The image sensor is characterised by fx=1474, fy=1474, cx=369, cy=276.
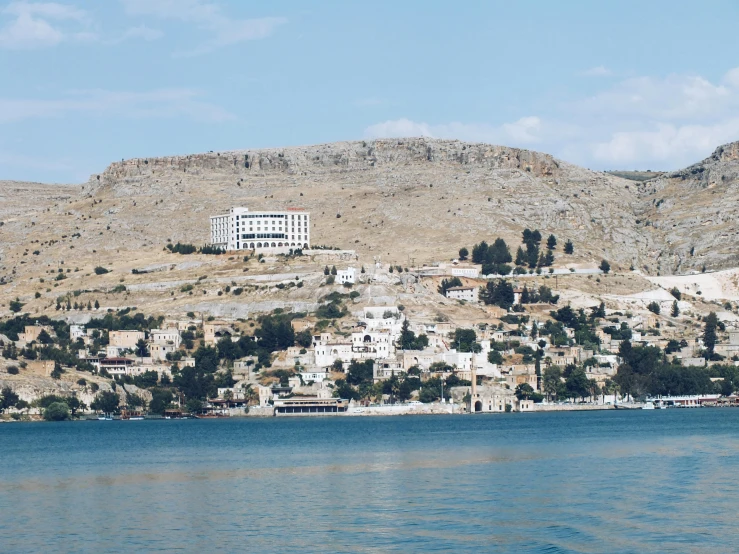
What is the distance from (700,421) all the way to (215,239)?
91758mm

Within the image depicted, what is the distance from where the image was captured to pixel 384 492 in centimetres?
5566

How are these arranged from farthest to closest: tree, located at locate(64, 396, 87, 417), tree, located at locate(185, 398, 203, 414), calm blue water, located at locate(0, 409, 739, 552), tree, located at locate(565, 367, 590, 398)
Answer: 1. tree, located at locate(565, 367, 590, 398)
2. tree, located at locate(185, 398, 203, 414)
3. tree, located at locate(64, 396, 87, 417)
4. calm blue water, located at locate(0, 409, 739, 552)

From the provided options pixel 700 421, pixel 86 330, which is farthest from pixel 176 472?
pixel 86 330

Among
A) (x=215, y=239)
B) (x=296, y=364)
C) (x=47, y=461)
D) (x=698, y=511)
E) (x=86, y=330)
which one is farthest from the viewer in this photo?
(x=215, y=239)

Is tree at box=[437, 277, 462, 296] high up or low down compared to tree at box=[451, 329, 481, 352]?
up

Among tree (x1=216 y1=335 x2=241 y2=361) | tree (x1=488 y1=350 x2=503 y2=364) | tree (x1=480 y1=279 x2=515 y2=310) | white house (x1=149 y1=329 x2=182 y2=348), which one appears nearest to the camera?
tree (x1=488 y1=350 x2=503 y2=364)

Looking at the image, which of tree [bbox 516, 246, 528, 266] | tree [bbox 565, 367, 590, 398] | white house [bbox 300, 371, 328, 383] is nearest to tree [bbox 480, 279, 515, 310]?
tree [bbox 516, 246, 528, 266]

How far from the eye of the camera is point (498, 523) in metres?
46.4

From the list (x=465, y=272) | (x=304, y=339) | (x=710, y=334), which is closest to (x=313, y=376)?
(x=304, y=339)

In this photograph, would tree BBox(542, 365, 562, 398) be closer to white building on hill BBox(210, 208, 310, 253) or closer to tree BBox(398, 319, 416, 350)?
tree BBox(398, 319, 416, 350)

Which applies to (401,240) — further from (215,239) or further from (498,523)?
(498,523)

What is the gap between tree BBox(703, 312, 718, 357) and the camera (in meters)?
144

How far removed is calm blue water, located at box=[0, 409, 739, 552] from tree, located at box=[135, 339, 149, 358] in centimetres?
4307

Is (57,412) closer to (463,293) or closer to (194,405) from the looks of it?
(194,405)
